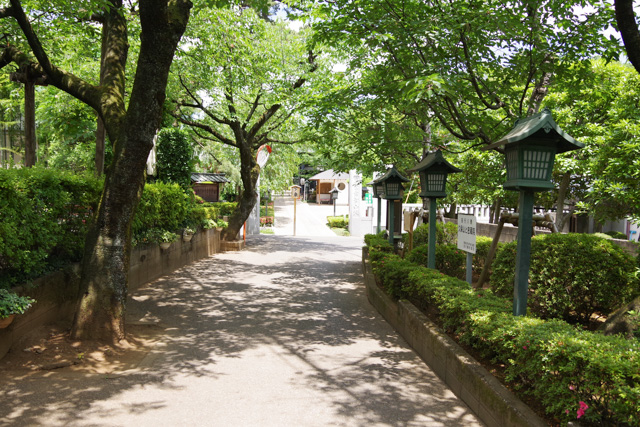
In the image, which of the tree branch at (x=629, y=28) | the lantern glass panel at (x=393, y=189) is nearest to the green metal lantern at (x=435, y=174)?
the tree branch at (x=629, y=28)

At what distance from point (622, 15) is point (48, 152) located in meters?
26.3

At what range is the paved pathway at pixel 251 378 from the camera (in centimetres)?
420

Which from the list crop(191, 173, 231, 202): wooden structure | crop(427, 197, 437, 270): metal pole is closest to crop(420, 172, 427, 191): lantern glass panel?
crop(427, 197, 437, 270): metal pole

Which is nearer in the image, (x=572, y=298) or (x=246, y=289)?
(x=572, y=298)

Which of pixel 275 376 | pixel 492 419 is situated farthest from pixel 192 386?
pixel 492 419

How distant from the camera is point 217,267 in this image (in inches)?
537

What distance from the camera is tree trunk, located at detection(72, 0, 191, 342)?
19.7ft

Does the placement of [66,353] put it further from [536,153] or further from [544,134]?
Result: [544,134]

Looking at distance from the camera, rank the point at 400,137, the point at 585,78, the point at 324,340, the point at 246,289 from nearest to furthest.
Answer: the point at 324,340 < the point at 585,78 < the point at 246,289 < the point at 400,137

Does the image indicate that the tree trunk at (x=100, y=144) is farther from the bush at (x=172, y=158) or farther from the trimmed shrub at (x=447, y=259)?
the trimmed shrub at (x=447, y=259)

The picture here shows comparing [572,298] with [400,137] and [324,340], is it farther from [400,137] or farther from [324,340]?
[400,137]

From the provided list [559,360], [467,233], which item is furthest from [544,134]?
[467,233]

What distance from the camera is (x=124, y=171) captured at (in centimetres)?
611

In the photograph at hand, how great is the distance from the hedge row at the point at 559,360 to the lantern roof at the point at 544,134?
1724 mm
